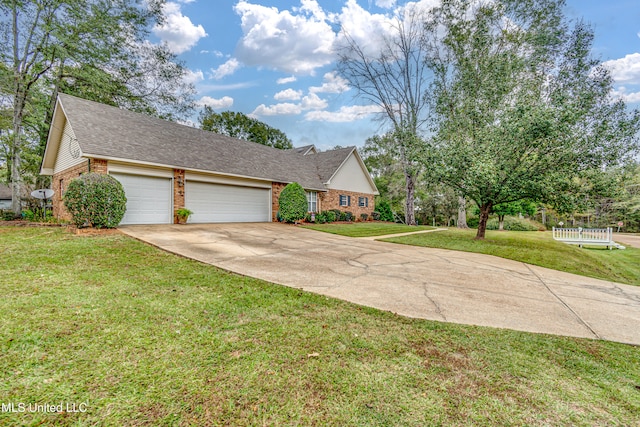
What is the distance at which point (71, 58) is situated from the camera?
13742 mm

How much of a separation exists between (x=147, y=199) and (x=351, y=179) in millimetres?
13713

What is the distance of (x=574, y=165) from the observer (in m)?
9.09

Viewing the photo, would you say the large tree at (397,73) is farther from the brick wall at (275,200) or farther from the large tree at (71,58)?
the large tree at (71,58)

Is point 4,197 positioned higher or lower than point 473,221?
higher

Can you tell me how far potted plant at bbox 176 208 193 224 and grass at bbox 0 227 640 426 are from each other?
783 centimetres

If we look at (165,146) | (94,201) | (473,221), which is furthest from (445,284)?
(473,221)

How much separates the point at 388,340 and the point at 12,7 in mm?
20518

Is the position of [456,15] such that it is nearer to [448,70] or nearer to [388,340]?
[448,70]

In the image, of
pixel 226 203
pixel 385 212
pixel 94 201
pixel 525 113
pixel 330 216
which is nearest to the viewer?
pixel 94 201

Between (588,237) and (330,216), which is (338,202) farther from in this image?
(588,237)

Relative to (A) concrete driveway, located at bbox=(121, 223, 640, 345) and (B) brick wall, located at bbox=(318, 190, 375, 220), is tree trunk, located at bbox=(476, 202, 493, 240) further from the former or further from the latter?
(B) brick wall, located at bbox=(318, 190, 375, 220)

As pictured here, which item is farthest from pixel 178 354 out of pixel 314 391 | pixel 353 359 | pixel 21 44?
pixel 21 44

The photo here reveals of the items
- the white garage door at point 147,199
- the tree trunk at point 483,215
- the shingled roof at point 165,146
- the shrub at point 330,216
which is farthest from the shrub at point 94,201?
the tree trunk at point 483,215

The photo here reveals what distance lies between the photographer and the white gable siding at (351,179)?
63.9ft
